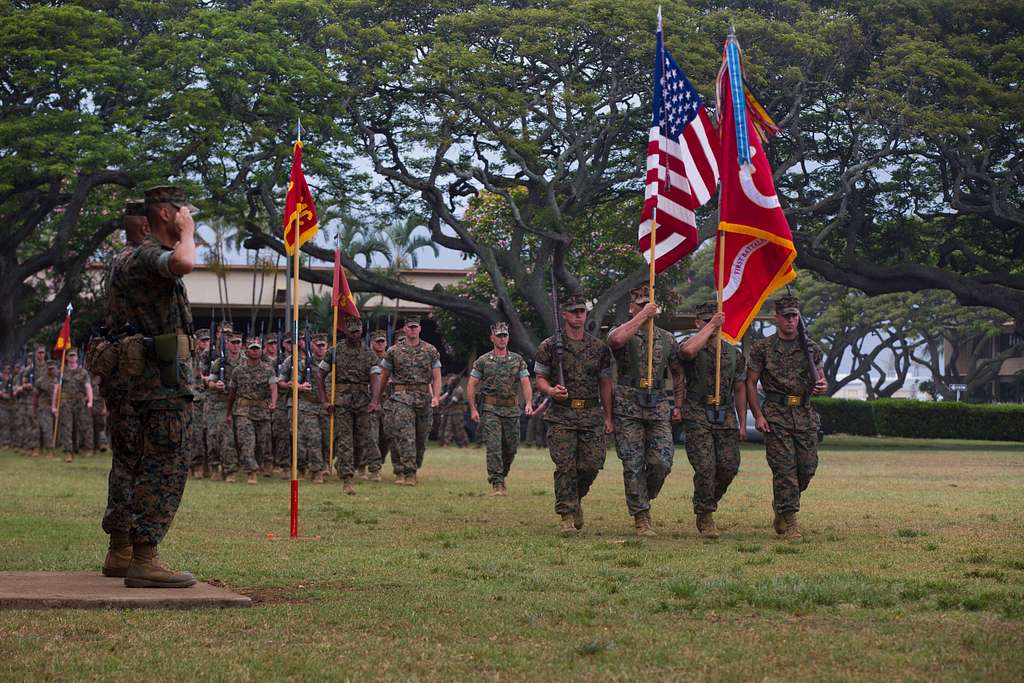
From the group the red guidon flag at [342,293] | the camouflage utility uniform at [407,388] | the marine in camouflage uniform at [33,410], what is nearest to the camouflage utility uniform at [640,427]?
A: the camouflage utility uniform at [407,388]

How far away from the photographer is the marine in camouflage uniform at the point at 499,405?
18656 mm

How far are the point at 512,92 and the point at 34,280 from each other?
1028 inches

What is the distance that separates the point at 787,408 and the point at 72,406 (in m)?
19.7

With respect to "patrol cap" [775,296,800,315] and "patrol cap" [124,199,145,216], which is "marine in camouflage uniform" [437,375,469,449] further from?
"patrol cap" [124,199,145,216]

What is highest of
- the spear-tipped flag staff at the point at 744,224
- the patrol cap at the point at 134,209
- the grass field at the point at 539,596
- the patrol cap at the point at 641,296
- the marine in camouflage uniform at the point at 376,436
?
the spear-tipped flag staff at the point at 744,224

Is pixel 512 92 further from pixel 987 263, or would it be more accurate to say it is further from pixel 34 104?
pixel 987 263

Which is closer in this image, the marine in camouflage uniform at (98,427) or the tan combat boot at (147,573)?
the tan combat boot at (147,573)

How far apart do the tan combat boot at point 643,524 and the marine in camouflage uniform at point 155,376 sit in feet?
16.7

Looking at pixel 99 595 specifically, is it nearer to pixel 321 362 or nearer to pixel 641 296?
pixel 641 296

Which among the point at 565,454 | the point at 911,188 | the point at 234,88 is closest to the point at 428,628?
the point at 565,454

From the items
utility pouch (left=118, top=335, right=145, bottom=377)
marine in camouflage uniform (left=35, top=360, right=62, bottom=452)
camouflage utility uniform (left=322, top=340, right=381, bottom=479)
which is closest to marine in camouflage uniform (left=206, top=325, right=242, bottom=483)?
camouflage utility uniform (left=322, top=340, right=381, bottom=479)

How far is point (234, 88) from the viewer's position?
116 feet

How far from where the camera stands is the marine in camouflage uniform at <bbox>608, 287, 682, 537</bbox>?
12.7 metres

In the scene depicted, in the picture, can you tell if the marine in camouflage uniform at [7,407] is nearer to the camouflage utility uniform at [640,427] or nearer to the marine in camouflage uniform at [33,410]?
the marine in camouflage uniform at [33,410]
